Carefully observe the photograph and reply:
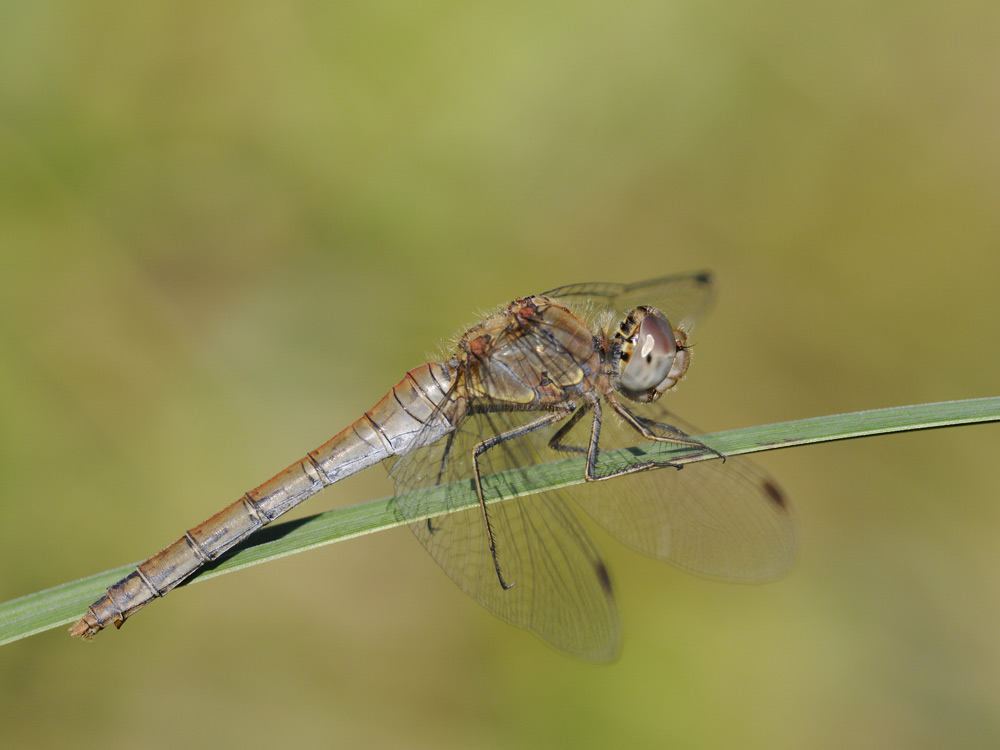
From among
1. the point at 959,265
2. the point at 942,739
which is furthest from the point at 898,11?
the point at 942,739

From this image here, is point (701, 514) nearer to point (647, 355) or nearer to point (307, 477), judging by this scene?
point (647, 355)

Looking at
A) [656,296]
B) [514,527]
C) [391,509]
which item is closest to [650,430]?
[514,527]

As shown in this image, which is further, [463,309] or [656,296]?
[463,309]

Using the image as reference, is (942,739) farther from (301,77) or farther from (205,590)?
(301,77)

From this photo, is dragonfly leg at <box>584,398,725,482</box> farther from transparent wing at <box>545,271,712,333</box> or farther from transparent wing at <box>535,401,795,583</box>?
transparent wing at <box>545,271,712,333</box>

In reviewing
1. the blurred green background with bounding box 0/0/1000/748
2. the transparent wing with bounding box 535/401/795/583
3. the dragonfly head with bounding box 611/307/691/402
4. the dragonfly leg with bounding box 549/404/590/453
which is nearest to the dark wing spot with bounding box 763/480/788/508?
the transparent wing with bounding box 535/401/795/583
